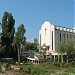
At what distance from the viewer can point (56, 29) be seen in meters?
62.8

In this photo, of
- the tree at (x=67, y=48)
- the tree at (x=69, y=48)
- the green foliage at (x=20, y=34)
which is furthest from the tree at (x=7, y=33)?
the tree at (x=69, y=48)

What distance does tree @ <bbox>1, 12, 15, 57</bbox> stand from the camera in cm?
5628

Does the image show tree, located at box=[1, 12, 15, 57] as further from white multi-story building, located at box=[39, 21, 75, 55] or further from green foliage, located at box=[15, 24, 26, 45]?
white multi-story building, located at box=[39, 21, 75, 55]

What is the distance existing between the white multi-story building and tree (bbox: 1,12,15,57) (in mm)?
9578

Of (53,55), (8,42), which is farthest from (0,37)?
(53,55)

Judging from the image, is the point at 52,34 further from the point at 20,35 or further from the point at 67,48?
the point at 67,48

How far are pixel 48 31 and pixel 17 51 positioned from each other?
973cm

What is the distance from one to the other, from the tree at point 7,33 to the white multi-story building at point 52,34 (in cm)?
958

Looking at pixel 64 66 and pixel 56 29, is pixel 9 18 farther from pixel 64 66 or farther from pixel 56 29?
pixel 64 66

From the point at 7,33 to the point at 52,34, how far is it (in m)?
11.5

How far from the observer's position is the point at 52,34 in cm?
6328

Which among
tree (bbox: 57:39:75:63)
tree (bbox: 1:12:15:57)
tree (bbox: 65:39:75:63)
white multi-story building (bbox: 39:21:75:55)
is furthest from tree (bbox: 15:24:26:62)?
tree (bbox: 65:39:75:63)

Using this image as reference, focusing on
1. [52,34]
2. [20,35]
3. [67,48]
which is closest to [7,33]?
[20,35]

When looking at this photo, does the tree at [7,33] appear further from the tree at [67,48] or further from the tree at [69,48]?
the tree at [69,48]
